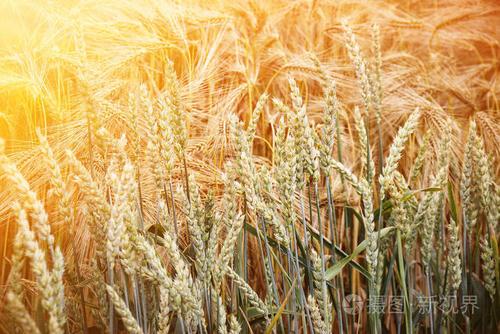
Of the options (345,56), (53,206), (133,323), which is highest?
(345,56)

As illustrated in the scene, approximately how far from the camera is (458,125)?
1684 mm

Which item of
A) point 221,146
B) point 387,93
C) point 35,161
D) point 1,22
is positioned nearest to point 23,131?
point 35,161

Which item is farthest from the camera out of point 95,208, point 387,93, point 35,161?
point 387,93

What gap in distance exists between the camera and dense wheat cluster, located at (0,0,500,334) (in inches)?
31.1

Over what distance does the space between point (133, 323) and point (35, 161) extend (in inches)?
24.0

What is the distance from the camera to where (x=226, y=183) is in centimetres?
88

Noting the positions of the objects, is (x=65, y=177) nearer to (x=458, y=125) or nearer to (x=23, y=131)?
(x=23, y=131)

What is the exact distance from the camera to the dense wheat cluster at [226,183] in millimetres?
790

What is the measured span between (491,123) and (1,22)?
4.76 feet

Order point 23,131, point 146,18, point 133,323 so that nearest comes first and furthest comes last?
1. point 133,323
2. point 23,131
3. point 146,18

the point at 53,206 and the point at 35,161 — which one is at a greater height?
the point at 35,161

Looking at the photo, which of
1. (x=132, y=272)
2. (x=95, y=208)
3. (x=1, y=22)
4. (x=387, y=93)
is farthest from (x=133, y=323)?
(x=387, y=93)

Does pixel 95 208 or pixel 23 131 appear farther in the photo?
pixel 23 131

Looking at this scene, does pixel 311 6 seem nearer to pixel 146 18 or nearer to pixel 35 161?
pixel 146 18
